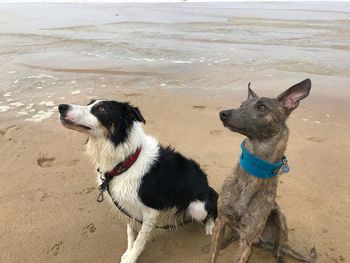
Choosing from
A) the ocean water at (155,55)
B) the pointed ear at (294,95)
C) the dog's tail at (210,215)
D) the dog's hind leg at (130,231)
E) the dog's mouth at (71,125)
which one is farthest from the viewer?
the ocean water at (155,55)

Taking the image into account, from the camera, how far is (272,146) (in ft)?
9.55

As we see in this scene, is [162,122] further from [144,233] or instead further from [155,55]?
[155,55]

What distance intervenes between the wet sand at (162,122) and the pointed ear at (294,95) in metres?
1.59

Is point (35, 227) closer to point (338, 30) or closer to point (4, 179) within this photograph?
point (4, 179)

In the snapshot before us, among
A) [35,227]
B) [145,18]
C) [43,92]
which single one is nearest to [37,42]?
[43,92]

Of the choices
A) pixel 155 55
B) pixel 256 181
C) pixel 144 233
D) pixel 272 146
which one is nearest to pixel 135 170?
pixel 144 233

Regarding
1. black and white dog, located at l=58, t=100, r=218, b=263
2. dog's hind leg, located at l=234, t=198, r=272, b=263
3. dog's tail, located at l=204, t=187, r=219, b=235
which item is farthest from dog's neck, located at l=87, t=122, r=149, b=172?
dog's hind leg, located at l=234, t=198, r=272, b=263

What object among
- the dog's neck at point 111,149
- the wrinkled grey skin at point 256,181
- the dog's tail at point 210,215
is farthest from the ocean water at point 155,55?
the wrinkled grey skin at point 256,181

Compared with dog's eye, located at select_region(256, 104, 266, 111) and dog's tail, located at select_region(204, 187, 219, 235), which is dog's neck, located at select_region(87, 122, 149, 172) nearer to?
dog's tail, located at select_region(204, 187, 219, 235)

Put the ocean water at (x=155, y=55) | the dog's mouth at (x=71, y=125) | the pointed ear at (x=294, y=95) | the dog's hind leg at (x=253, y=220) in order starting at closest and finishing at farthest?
the pointed ear at (x=294, y=95) < the dog's hind leg at (x=253, y=220) < the dog's mouth at (x=71, y=125) < the ocean water at (x=155, y=55)

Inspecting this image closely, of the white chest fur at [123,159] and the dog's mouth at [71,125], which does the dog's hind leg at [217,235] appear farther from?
the dog's mouth at [71,125]

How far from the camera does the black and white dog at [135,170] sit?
3.55 metres

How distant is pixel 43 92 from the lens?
26.1ft

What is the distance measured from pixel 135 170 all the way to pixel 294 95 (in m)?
1.62
